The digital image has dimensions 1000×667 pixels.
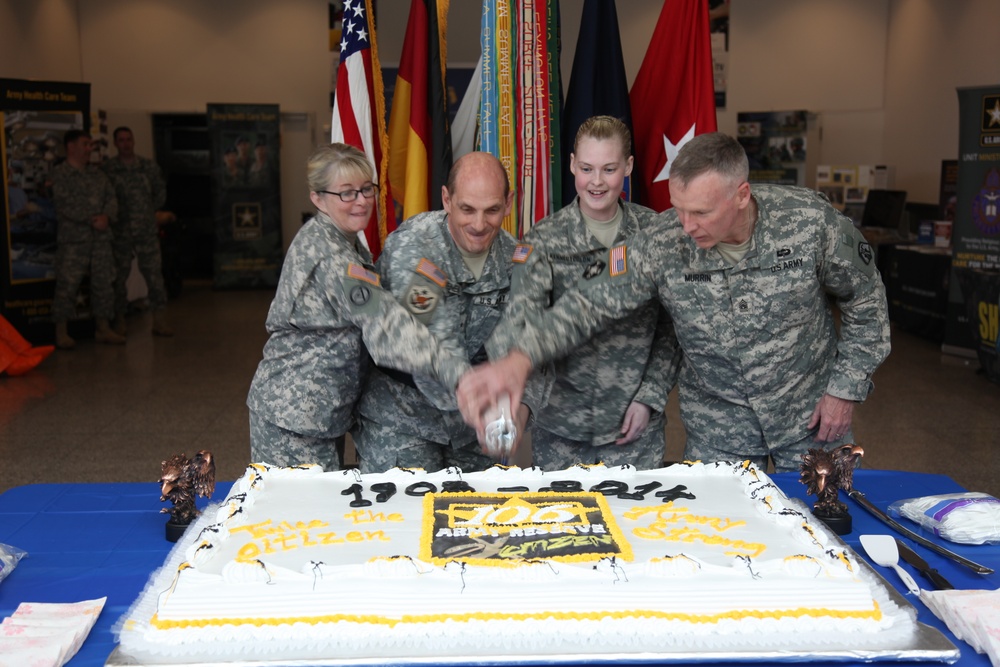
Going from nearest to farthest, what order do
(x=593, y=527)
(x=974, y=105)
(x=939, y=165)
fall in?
1. (x=593, y=527)
2. (x=974, y=105)
3. (x=939, y=165)

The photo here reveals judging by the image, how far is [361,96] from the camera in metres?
3.56

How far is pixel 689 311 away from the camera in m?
2.39

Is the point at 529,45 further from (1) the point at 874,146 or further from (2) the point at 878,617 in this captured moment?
(1) the point at 874,146

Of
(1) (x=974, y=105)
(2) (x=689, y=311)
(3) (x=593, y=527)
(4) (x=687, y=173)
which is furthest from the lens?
(1) (x=974, y=105)

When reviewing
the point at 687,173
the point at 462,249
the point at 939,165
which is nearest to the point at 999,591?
the point at 687,173

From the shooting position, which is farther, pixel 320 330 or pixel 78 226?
pixel 78 226

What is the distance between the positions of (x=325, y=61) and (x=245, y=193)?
6.89 feet

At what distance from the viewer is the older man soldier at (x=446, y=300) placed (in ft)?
7.82

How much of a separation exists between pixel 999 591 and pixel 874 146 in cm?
1146

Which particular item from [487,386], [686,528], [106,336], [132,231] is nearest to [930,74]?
[132,231]

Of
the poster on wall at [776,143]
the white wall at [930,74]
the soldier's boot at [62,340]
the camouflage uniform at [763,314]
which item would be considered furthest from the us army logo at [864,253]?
the poster on wall at [776,143]

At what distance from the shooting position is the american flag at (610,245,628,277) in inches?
96.3

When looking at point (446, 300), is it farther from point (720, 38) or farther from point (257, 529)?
point (720, 38)

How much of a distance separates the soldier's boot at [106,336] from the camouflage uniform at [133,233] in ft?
0.98
